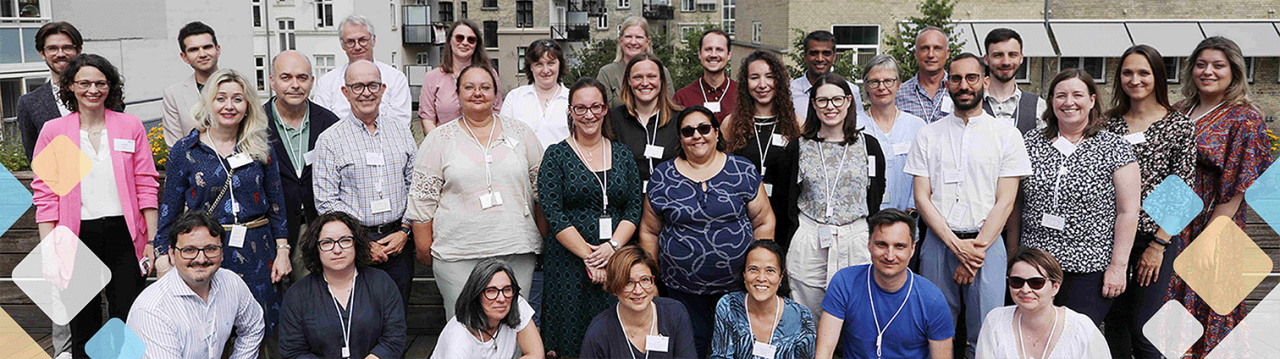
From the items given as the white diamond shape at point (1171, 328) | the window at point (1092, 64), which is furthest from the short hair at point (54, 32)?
the window at point (1092, 64)

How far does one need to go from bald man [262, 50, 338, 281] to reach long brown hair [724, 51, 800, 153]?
6.25ft

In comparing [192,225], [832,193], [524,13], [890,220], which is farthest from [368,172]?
[524,13]

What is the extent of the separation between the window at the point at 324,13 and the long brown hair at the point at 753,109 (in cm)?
2879

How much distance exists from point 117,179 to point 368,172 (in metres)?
1.12

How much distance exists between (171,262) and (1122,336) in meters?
4.18

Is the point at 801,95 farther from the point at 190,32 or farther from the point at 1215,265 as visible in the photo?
the point at 190,32

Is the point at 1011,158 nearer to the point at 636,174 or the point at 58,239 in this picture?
the point at 636,174

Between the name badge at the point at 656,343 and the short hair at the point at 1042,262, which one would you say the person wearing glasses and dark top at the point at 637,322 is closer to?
the name badge at the point at 656,343

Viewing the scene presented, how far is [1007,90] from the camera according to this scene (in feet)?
14.5

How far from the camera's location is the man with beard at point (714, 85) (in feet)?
15.1

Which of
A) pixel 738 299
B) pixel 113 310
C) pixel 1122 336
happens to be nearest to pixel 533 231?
pixel 738 299

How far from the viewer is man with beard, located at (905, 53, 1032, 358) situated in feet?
11.9

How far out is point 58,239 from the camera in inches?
153

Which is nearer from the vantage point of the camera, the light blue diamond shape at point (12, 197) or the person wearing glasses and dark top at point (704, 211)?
the person wearing glasses and dark top at point (704, 211)
